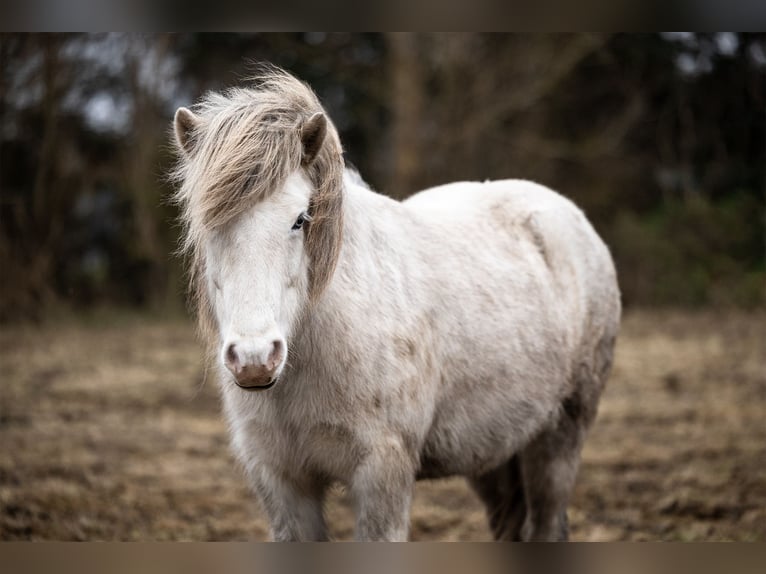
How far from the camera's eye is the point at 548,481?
4.32m

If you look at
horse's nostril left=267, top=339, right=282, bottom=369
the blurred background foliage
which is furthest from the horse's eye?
the blurred background foliage

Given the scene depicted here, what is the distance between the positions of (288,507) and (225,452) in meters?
4.13

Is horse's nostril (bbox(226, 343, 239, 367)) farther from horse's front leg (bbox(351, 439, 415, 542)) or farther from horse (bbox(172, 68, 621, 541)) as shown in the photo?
horse's front leg (bbox(351, 439, 415, 542))

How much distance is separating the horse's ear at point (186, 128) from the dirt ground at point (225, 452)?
→ 1.09 meters

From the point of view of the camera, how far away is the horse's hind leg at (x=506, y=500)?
176 inches

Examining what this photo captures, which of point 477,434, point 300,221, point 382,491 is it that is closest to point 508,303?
point 477,434

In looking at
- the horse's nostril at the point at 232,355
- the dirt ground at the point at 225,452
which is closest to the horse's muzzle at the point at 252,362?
the horse's nostril at the point at 232,355

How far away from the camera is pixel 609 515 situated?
5449mm

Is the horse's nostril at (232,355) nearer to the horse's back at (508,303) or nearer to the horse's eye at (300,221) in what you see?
the horse's eye at (300,221)

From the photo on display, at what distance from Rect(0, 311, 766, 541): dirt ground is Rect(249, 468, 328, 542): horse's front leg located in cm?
26

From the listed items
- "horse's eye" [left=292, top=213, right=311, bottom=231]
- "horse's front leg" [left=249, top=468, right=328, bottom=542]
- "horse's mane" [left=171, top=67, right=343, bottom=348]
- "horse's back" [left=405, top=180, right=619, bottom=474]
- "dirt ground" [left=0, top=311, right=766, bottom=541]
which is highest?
"horse's mane" [left=171, top=67, right=343, bottom=348]

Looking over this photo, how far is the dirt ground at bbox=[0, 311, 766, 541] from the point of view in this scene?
520cm

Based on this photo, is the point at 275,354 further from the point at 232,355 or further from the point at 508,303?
the point at 508,303

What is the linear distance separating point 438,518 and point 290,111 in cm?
330
